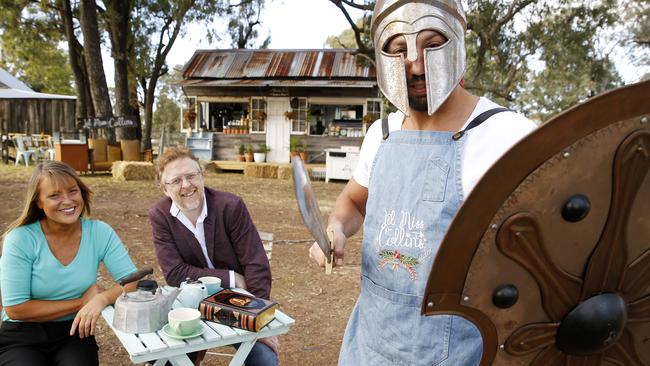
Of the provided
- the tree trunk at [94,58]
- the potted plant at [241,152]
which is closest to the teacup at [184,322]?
the tree trunk at [94,58]

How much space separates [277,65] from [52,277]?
519 inches

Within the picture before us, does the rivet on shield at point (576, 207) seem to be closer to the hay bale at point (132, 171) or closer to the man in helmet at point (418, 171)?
the man in helmet at point (418, 171)

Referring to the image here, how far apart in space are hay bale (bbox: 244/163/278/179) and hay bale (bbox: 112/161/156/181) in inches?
107

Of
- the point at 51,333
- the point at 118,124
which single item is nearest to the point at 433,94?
the point at 51,333

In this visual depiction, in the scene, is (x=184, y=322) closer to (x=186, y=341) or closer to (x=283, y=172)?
(x=186, y=341)

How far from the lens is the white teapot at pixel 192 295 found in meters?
2.10

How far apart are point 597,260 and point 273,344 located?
1.85 m

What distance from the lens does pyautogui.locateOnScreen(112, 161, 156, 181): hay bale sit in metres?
11.2

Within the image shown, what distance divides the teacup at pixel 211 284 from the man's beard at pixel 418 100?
53.5 inches

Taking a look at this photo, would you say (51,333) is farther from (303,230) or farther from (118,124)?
(118,124)

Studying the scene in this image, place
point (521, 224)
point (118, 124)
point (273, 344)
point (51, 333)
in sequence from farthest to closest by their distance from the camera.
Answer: point (118, 124) < point (273, 344) < point (51, 333) < point (521, 224)

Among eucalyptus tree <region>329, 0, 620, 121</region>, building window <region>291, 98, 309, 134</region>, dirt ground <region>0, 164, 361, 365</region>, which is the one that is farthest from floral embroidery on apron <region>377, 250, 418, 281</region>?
building window <region>291, 98, 309, 134</region>

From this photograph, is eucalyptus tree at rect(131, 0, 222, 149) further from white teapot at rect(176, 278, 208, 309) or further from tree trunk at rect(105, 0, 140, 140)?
white teapot at rect(176, 278, 208, 309)

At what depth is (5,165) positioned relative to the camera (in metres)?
13.8
